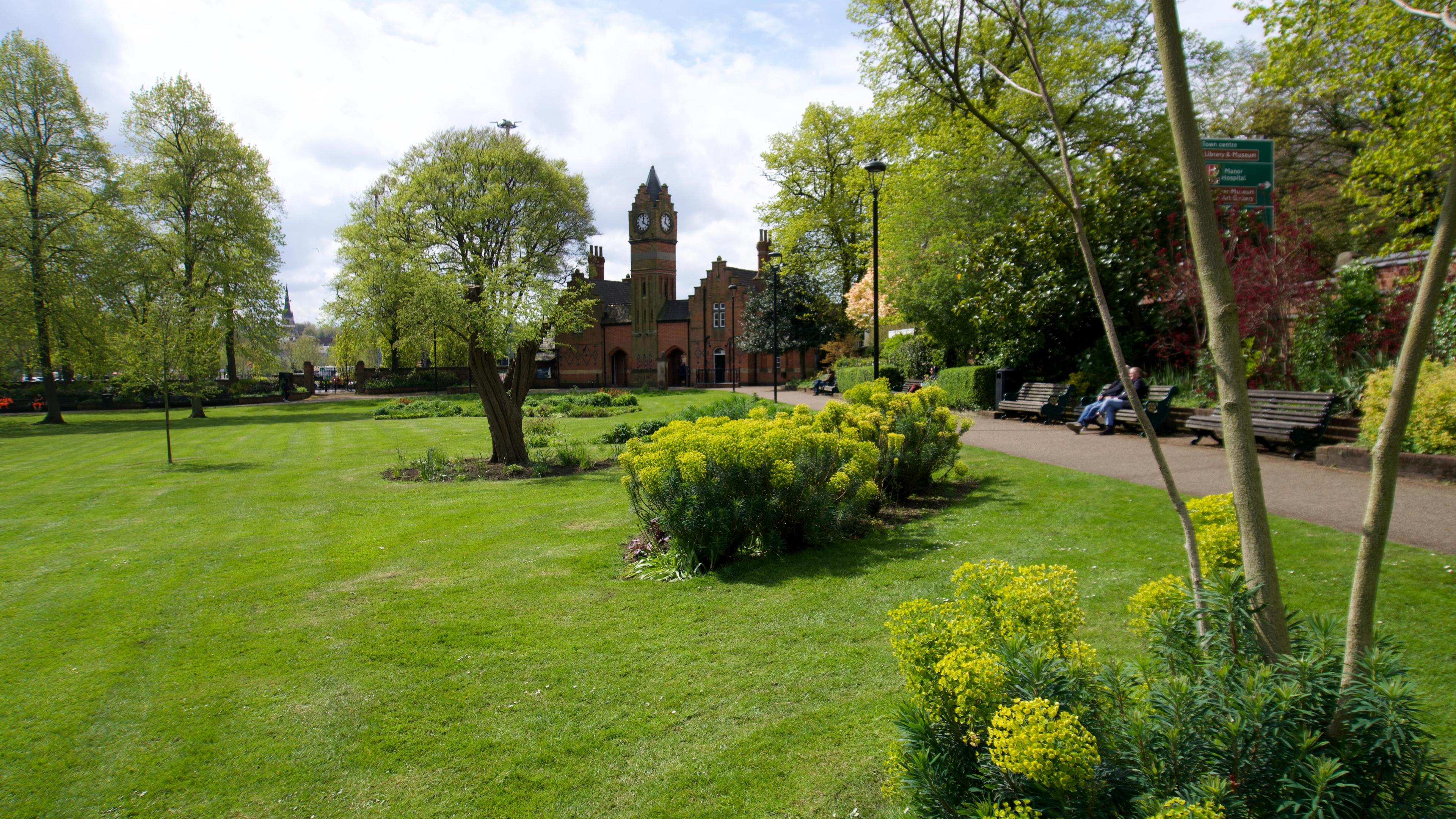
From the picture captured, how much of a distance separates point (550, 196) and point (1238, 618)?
1852 inches

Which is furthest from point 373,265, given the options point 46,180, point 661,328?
point 661,328

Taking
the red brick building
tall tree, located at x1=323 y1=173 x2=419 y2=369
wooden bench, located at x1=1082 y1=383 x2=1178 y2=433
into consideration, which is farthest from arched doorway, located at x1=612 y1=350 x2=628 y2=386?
wooden bench, located at x1=1082 y1=383 x2=1178 y2=433

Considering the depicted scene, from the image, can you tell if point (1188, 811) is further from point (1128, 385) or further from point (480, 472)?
point (480, 472)

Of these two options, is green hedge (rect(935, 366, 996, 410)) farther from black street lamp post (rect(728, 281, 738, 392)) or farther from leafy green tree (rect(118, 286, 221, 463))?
black street lamp post (rect(728, 281, 738, 392))

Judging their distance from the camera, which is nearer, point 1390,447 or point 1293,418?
point 1390,447

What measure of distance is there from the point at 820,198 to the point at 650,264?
25059 mm

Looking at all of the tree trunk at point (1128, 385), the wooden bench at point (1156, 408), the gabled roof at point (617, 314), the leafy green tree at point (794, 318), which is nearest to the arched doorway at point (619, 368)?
the gabled roof at point (617, 314)

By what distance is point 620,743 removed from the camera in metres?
3.40

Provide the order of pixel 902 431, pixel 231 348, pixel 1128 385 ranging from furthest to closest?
pixel 231 348
pixel 902 431
pixel 1128 385

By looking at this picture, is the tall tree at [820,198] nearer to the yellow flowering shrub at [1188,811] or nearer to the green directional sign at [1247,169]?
the green directional sign at [1247,169]

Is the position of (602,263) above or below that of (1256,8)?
above

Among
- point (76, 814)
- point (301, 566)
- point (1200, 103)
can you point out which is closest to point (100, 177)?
point (301, 566)

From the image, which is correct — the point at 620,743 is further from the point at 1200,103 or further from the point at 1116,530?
the point at 1200,103

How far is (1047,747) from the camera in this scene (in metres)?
1.71
